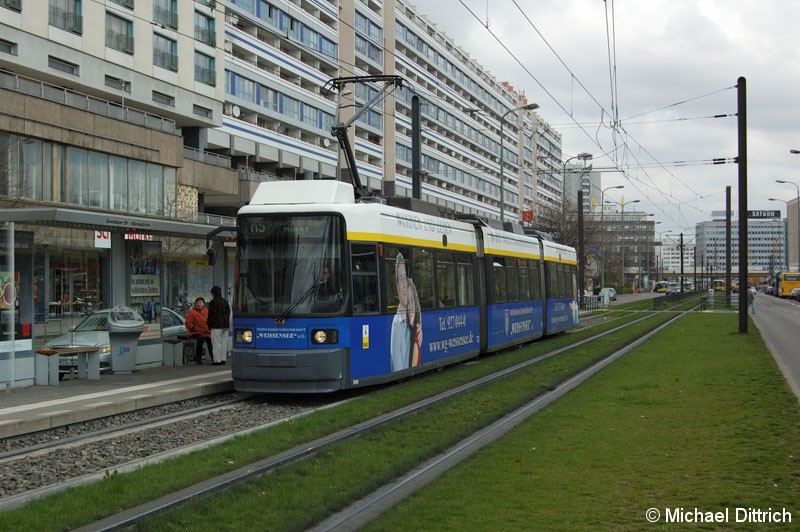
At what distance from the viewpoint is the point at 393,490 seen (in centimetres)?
772

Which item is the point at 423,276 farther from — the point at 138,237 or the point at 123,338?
the point at 138,237

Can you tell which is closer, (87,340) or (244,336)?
(244,336)

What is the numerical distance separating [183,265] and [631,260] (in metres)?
150

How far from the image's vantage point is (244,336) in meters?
13.8

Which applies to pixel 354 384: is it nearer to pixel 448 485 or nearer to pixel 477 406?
pixel 477 406

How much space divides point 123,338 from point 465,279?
710 cm

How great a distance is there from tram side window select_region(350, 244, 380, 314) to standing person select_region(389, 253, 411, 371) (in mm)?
792

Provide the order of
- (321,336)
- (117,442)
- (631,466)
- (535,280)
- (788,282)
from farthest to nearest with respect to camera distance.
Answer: (788,282) → (535,280) → (321,336) → (117,442) → (631,466)

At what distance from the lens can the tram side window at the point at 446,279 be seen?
17219 millimetres

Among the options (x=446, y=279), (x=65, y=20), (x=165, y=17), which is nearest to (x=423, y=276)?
(x=446, y=279)

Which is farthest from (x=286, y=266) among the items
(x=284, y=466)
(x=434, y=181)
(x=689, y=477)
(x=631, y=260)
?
(x=631, y=260)

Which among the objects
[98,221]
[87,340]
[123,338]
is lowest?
[87,340]

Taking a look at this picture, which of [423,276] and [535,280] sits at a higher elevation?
[423,276]

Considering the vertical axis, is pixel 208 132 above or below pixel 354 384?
above
